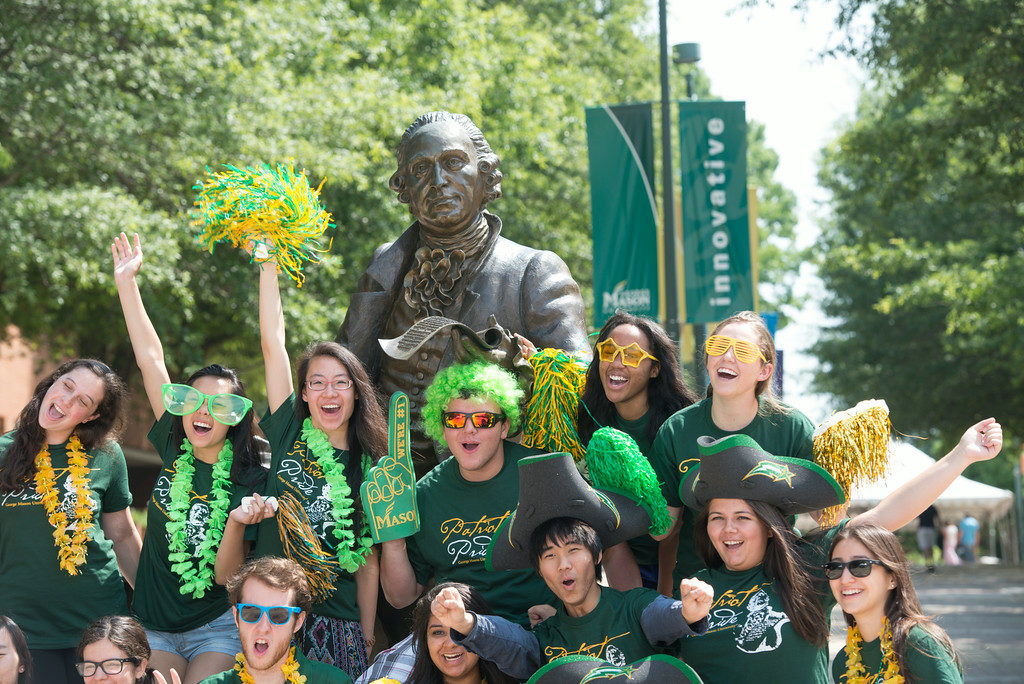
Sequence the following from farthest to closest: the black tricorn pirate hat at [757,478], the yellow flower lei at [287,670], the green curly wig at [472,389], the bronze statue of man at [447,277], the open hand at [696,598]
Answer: the bronze statue of man at [447,277] < the green curly wig at [472,389] < the yellow flower lei at [287,670] < the black tricorn pirate hat at [757,478] < the open hand at [696,598]

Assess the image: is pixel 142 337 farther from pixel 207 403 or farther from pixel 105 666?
pixel 105 666

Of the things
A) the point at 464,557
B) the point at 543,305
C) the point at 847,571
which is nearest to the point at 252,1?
the point at 543,305

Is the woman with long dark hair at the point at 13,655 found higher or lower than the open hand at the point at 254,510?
lower

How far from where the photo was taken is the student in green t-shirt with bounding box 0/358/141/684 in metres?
4.34

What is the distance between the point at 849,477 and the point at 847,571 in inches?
20.8

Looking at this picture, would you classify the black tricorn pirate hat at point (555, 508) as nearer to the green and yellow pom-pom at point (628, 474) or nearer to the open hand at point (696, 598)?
the green and yellow pom-pom at point (628, 474)

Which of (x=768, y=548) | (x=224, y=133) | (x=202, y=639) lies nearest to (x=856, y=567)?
(x=768, y=548)

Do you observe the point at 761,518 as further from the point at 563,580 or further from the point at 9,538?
the point at 9,538

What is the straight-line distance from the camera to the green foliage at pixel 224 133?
10.5m

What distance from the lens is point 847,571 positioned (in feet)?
11.6

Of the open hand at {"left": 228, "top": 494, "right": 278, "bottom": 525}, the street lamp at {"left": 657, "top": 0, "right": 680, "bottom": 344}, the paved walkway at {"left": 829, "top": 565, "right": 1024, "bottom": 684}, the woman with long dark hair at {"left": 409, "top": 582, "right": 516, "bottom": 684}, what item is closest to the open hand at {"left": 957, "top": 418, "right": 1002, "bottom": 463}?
the paved walkway at {"left": 829, "top": 565, "right": 1024, "bottom": 684}

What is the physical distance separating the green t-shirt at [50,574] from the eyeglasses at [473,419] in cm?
147

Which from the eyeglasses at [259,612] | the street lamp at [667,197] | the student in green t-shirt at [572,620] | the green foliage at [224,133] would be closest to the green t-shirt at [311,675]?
the eyeglasses at [259,612]

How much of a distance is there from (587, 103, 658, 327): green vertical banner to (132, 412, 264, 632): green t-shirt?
275 inches
